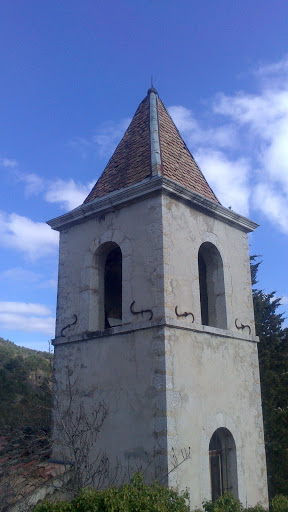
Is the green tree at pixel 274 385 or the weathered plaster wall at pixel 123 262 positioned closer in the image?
the weathered plaster wall at pixel 123 262

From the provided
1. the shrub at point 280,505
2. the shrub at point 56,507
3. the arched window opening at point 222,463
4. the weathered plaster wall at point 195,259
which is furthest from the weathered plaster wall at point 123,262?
the shrub at point 280,505

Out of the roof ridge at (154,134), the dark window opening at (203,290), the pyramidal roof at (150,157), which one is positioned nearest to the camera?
the roof ridge at (154,134)

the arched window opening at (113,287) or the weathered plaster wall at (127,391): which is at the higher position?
the arched window opening at (113,287)

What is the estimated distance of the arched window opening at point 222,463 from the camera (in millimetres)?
7215

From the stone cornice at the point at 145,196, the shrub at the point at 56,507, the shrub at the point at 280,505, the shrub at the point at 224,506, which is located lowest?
the shrub at the point at 280,505

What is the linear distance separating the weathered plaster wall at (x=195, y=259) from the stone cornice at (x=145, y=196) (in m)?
0.12

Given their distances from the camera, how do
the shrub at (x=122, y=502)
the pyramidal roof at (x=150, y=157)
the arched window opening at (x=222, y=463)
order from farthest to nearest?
the pyramidal roof at (x=150, y=157), the arched window opening at (x=222, y=463), the shrub at (x=122, y=502)

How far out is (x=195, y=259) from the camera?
7594mm

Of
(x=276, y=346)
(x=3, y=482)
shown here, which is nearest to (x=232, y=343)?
(x=3, y=482)

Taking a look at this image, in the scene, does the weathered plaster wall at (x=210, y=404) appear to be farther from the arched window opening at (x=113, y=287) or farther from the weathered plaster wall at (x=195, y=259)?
the arched window opening at (x=113, y=287)

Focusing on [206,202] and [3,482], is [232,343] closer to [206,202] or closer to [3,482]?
[206,202]

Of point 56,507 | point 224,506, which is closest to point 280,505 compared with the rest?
point 224,506

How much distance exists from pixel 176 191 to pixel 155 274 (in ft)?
4.49

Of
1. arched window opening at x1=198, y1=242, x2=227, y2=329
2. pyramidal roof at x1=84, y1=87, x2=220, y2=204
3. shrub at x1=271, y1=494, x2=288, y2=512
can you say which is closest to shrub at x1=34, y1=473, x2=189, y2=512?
Result: shrub at x1=271, y1=494, x2=288, y2=512
